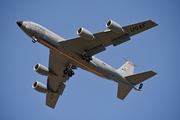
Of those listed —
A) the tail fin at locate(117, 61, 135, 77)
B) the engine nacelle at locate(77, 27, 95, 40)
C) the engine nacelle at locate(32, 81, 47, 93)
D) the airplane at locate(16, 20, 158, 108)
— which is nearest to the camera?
the engine nacelle at locate(77, 27, 95, 40)

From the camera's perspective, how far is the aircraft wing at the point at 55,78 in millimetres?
40469

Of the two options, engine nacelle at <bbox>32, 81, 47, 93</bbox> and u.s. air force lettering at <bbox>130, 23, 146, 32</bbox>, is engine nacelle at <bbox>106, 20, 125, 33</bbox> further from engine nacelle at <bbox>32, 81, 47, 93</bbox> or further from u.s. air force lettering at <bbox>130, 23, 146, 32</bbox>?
engine nacelle at <bbox>32, 81, 47, 93</bbox>

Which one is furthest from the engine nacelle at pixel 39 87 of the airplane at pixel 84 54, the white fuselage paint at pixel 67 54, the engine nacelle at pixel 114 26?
the engine nacelle at pixel 114 26

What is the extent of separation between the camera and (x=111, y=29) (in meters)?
34.2

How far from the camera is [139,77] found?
3897cm

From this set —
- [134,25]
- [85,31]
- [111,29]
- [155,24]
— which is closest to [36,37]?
[85,31]

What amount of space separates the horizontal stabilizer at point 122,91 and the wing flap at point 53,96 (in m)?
7.77

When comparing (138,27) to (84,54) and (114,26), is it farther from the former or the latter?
(84,54)

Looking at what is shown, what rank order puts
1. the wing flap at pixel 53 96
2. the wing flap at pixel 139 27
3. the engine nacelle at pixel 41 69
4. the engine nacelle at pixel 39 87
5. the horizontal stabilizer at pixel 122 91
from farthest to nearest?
1. the wing flap at pixel 53 96
2. the engine nacelle at pixel 39 87
3. the horizontal stabilizer at pixel 122 91
4. the engine nacelle at pixel 41 69
5. the wing flap at pixel 139 27

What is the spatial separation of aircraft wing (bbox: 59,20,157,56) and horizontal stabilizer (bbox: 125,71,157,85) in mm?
4989

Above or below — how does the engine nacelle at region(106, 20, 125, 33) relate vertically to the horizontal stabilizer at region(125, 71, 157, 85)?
above

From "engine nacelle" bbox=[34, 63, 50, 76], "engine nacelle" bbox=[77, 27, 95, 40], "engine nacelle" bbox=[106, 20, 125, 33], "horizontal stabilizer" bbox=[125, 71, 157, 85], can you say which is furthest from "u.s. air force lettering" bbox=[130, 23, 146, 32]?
"engine nacelle" bbox=[34, 63, 50, 76]

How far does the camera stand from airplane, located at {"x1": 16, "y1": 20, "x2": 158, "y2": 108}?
3519 cm

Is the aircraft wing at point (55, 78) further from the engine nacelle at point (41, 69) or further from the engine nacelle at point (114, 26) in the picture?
the engine nacelle at point (114, 26)
